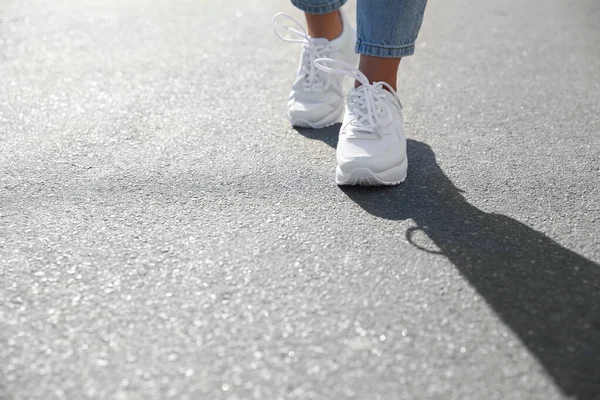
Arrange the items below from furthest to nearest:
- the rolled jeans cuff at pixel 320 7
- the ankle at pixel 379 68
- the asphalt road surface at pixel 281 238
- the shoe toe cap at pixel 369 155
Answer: the rolled jeans cuff at pixel 320 7
the ankle at pixel 379 68
the shoe toe cap at pixel 369 155
the asphalt road surface at pixel 281 238

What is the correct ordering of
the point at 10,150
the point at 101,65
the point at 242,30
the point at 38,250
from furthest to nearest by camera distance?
the point at 242,30 < the point at 101,65 < the point at 10,150 < the point at 38,250

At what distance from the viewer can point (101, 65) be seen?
262cm

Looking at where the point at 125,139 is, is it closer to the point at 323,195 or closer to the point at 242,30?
the point at 323,195

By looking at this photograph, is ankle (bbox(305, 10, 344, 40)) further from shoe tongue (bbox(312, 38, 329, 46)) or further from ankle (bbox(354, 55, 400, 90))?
ankle (bbox(354, 55, 400, 90))

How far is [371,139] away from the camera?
5.55 feet

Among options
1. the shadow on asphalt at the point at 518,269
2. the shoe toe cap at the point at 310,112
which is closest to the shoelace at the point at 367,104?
the shadow on asphalt at the point at 518,269

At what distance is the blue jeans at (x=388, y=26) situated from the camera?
168cm

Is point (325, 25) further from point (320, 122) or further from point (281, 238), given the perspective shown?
point (281, 238)

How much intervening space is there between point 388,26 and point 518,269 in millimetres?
664

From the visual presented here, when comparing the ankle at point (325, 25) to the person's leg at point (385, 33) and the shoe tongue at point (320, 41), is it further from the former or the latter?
the person's leg at point (385, 33)

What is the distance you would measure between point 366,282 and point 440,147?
740 mm

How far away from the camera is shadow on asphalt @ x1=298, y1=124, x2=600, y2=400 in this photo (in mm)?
1113

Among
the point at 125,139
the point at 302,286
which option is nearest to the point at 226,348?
the point at 302,286

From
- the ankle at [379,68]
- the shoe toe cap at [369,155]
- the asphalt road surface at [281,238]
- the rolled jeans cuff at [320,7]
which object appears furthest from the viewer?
the rolled jeans cuff at [320,7]
